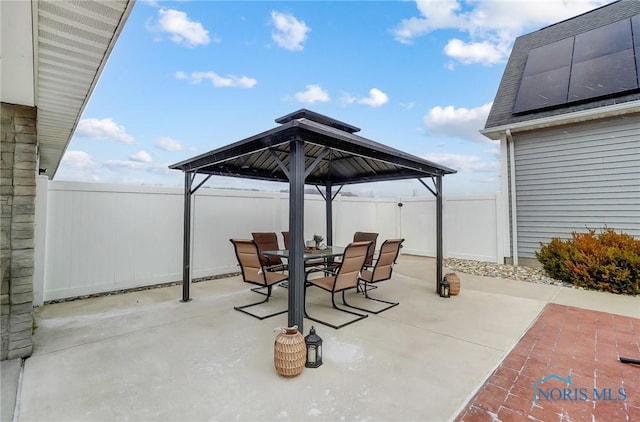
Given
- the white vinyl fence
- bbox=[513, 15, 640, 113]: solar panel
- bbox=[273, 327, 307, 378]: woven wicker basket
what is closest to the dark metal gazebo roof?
the white vinyl fence

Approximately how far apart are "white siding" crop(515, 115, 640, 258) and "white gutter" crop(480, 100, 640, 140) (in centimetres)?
24

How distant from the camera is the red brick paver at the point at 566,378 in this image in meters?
2.06

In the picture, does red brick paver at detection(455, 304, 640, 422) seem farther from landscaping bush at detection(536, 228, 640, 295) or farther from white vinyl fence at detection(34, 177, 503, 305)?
white vinyl fence at detection(34, 177, 503, 305)

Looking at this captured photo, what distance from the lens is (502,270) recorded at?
23.2 feet

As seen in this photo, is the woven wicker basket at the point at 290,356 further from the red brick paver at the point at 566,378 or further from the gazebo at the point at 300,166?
the red brick paver at the point at 566,378

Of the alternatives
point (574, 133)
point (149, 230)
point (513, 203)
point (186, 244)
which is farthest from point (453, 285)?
point (149, 230)

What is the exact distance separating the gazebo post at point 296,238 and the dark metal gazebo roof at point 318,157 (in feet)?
0.37

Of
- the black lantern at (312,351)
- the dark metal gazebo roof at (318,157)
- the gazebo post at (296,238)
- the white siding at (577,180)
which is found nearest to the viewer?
the black lantern at (312,351)

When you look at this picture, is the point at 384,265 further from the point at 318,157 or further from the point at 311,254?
the point at 318,157

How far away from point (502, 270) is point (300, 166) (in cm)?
629

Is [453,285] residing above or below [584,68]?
below

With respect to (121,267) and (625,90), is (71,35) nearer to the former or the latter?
(121,267)

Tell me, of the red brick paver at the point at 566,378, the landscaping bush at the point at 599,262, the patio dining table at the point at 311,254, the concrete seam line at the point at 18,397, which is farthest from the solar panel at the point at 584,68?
the concrete seam line at the point at 18,397

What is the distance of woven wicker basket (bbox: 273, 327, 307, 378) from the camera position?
2.46 metres
